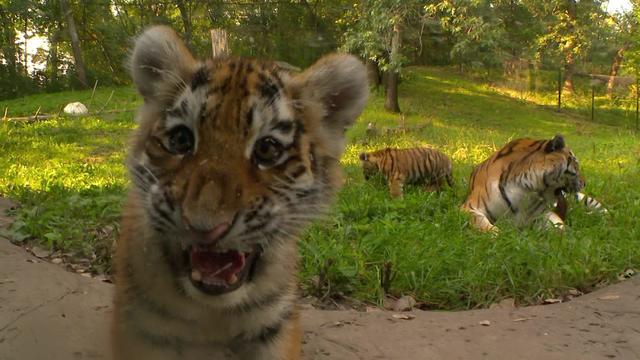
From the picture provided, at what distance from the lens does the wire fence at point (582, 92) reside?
69.1ft

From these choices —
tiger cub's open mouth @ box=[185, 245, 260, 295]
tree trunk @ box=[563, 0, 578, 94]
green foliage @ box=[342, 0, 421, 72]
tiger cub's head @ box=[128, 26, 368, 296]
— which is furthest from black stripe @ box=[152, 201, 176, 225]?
tree trunk @ box=[563, 0, 578, 94]

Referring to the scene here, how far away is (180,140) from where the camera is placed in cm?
206

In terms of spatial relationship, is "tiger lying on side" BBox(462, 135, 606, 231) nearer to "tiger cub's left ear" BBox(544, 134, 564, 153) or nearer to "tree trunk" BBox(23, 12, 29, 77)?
"tiger cub's left ear" BBox(544, 134, 564, 153)

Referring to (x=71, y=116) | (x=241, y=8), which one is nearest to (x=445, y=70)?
(x=241, y=8)

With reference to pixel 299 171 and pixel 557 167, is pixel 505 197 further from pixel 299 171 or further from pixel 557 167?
pixel 299 171

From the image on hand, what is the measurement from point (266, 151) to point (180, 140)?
28 centimetres

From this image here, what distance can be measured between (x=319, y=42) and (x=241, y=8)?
268 centimetres

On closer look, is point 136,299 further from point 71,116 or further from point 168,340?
point 71,116

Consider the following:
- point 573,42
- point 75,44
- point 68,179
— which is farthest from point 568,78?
Answer: point 68,179

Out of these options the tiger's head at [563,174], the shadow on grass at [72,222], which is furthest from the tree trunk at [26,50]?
the tiger's head at [563,174]

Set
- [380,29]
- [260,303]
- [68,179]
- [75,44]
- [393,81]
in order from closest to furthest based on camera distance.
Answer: [260,303]
[68,179]
[380,29]
[393,81]
[75,44]

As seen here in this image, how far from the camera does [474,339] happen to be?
11.6ft

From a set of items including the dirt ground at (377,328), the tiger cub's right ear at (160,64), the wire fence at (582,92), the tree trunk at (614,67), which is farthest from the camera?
the tree trunk at (614,67)

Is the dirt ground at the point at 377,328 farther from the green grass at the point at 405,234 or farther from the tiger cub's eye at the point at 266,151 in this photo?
the tiger cub's eye at the point at 266,151
